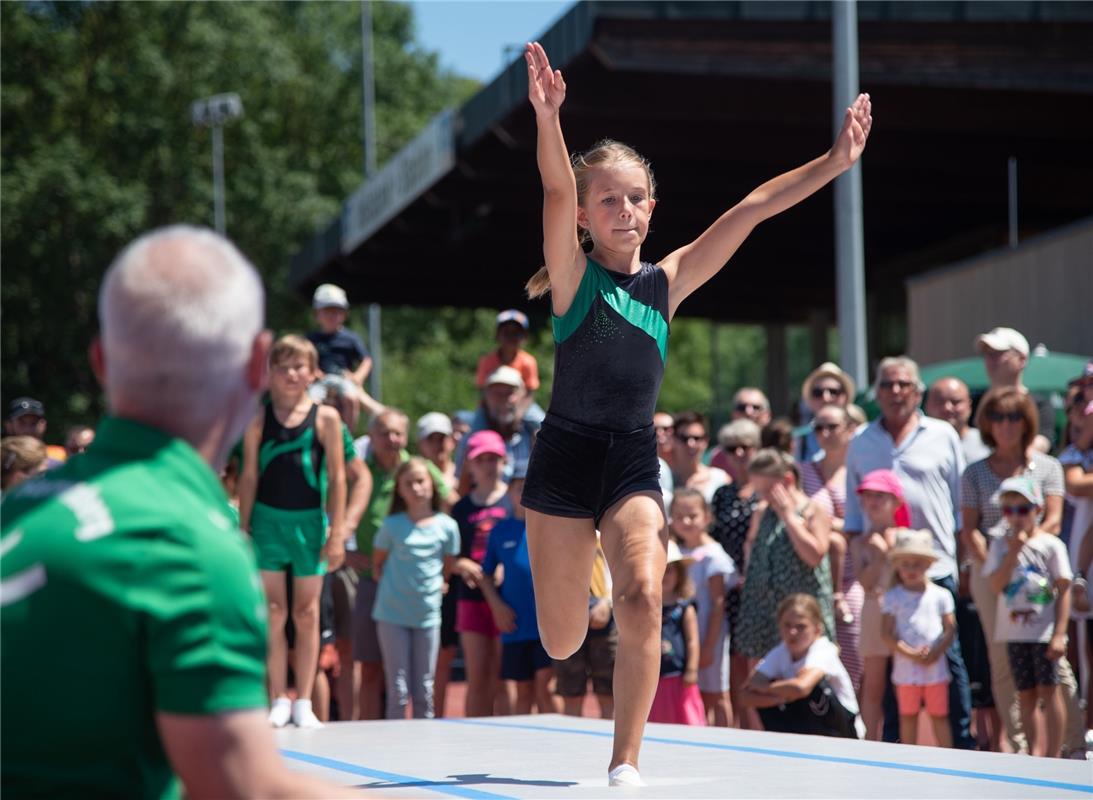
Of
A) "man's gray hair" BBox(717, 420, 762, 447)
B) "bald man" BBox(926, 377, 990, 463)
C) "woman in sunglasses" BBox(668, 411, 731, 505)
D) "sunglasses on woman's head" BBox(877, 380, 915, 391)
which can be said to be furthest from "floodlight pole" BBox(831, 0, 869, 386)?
"sunglasses on woman's head" BBox(877, 380, 915, 391)

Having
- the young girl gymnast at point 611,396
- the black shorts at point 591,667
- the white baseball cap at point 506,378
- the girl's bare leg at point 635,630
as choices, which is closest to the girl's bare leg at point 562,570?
the young girl gymnast at point 611,396

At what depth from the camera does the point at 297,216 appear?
150 feet

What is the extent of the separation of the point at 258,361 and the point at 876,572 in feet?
22.3

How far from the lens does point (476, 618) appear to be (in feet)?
32.8

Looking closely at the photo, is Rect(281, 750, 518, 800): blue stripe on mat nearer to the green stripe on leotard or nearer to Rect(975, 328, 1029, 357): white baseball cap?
the green stripe on leotard

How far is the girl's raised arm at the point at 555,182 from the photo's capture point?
4.90 meters

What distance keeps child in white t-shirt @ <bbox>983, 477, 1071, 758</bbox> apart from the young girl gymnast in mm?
3495

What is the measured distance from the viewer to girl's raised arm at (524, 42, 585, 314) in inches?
193

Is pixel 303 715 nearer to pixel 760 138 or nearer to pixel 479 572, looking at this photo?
pixel 479 572

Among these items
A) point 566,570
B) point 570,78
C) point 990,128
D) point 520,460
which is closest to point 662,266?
point 566,570

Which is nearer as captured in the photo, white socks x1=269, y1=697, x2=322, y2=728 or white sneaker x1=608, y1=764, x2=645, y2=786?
white sneaker x1=608, y1=764, x2=645, y2=786

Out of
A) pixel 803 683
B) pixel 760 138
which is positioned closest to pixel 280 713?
pixel 803 683

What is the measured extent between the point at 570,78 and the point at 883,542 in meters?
9.82

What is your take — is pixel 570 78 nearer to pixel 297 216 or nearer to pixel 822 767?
pixel 822 767
